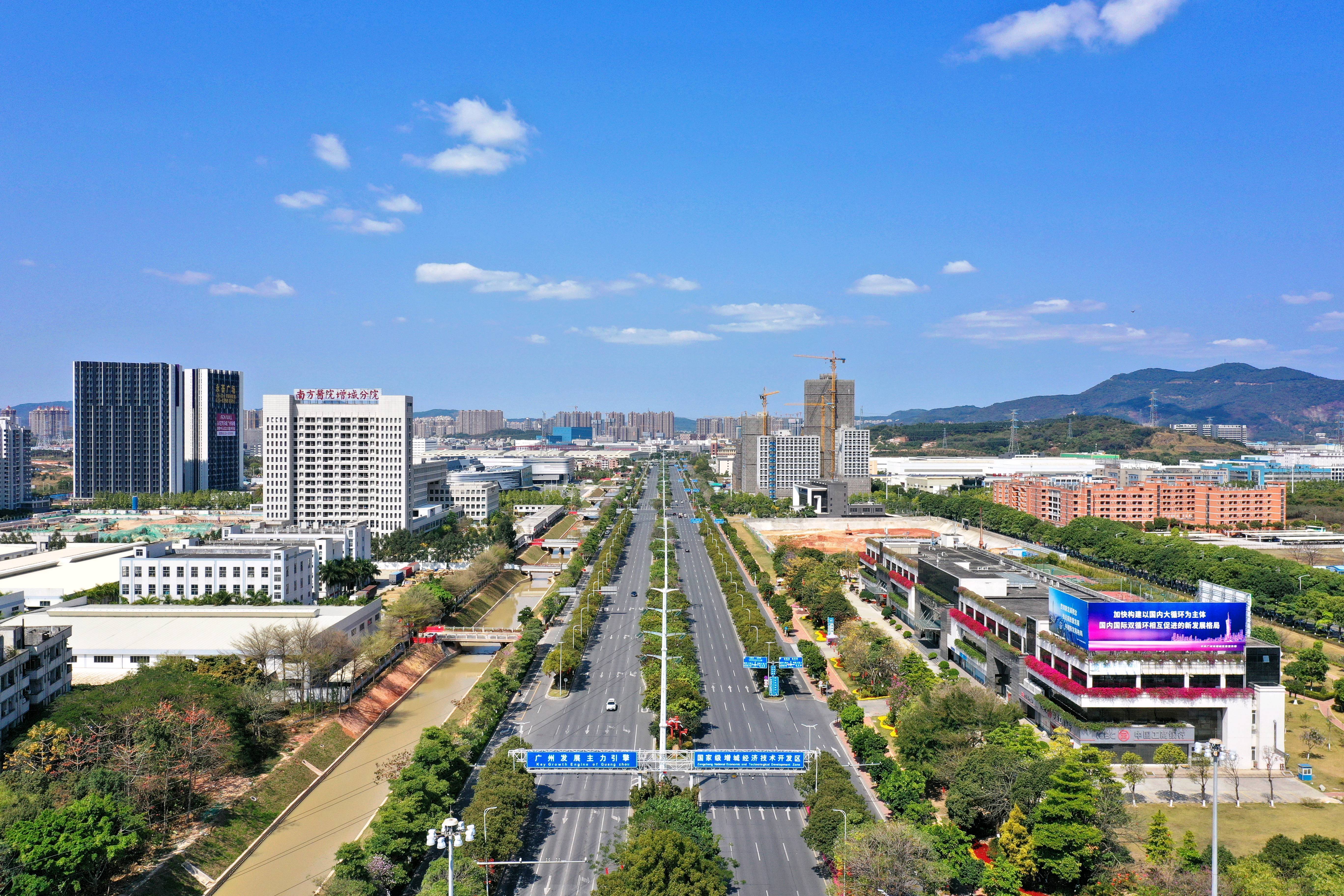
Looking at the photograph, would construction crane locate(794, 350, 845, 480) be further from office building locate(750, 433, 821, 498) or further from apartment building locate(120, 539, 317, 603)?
apartment building locate(120, 539, 317, 603)

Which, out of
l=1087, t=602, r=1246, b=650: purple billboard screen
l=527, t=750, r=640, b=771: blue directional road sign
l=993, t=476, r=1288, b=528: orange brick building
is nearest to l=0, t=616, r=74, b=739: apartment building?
l=527, t=750, r=640, b=771: blue directional road sign

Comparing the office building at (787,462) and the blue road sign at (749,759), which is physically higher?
the office building at (787,462)

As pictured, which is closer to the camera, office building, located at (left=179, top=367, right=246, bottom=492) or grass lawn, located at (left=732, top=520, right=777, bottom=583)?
grass lawn, located at (left=732, top=520, right=777, bottom=583)

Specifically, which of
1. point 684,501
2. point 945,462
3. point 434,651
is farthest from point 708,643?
point 945,462

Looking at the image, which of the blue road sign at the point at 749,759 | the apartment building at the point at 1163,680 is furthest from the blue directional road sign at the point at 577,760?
the apartment building at the point at 1163,680

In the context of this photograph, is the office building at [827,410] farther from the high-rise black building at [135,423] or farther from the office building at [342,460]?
the high-rise black building at [135,423]

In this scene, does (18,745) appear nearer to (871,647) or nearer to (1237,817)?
(871,647)
